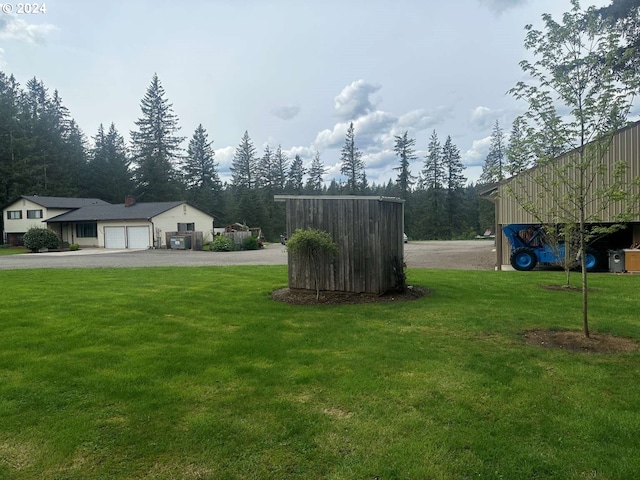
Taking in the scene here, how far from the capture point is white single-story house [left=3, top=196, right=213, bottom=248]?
31.9 m

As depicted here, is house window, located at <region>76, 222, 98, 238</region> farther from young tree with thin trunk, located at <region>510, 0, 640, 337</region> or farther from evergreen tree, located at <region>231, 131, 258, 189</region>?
young tree with thin trunk, located at <region>510, 0, 640, 337</region>

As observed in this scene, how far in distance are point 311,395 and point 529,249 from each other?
13491 mm

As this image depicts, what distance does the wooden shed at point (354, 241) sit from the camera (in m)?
9.05

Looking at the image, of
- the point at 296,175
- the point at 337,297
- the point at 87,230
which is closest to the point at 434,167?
the point at 296,175

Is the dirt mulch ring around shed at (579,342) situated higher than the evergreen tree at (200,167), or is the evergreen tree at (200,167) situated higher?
the evergreen tree at (200,167)

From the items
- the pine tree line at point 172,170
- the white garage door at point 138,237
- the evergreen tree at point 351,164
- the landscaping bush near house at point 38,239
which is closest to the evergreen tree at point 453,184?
the pine tree line at point 172,170

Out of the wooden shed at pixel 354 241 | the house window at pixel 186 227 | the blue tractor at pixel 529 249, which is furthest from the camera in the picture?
the house window at pixel 186 227

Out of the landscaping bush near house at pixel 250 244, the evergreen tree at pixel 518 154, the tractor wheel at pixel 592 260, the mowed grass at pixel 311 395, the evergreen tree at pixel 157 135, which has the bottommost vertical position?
the mowed grass at pixel 311 395

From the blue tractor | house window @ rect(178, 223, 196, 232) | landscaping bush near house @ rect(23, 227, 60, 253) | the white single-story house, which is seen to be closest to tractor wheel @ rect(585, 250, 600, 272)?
the blue tractor

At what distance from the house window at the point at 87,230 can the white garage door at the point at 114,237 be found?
4.69 ft

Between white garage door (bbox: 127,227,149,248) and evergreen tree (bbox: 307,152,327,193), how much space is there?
114 ft

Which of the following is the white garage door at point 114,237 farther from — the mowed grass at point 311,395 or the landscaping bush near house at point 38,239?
Result: the mowed grass at point 311,395

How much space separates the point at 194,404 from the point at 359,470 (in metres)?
1.72

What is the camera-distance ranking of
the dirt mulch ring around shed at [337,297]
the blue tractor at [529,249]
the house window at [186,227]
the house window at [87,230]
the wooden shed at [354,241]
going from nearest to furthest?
the dirt mulch ring around shed at [337,297] → the wooden shed at [354,241] → the blue tractor at [529,249] → the house window at [87,230] → the house window at [186,227]
